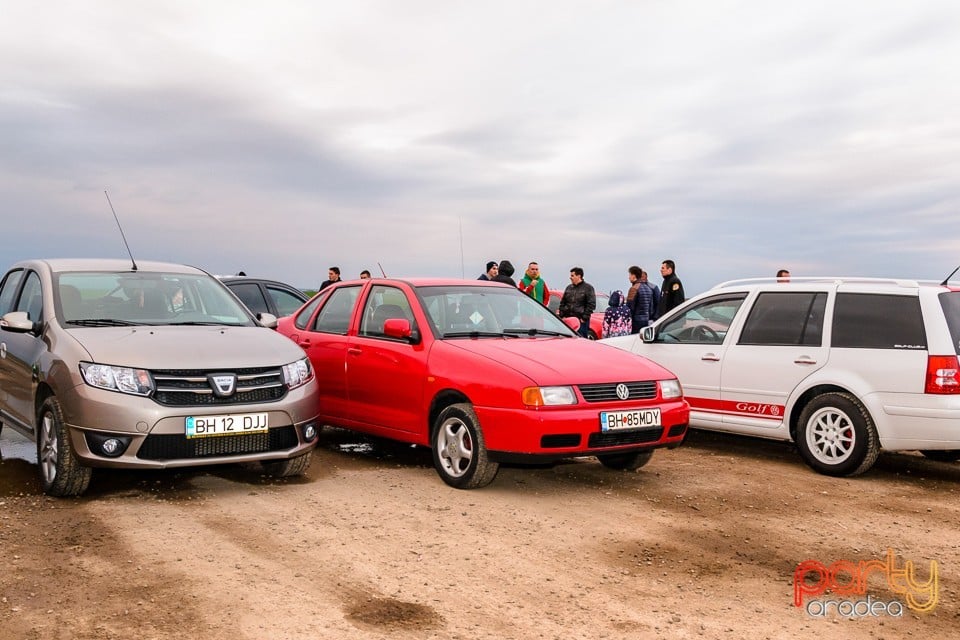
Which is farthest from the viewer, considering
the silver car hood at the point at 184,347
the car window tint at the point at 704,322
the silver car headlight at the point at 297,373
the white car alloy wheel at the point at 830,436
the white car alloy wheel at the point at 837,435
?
the car window tint at the point at 704,322

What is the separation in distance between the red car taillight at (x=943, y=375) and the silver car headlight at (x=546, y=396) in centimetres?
296

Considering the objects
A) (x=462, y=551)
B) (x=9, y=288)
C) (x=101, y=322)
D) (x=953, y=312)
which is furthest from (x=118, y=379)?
(x=953, y=312)

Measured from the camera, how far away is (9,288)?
8344 millimetres

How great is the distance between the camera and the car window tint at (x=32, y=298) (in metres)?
7.24

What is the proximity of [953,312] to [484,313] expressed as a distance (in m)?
3.83

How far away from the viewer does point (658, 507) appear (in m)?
6.57

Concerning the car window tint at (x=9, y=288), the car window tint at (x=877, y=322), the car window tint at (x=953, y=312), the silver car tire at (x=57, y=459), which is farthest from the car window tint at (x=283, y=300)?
the car window tint at (x=953, y=312)

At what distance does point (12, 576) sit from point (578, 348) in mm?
4347

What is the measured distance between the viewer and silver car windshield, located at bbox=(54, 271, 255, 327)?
23.1 ft

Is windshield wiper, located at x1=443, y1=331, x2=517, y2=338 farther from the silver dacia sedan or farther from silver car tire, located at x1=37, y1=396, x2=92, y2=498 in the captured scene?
silver car tire, located at x1=37, y1=396, x2=92, y2=498

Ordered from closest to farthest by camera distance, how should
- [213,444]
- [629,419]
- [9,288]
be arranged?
[213,444] → [629,419] → [9,288]

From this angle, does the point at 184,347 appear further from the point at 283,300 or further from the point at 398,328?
the point at 283,300

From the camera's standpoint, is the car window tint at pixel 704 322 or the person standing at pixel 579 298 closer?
the car window tint at pixel 704 322

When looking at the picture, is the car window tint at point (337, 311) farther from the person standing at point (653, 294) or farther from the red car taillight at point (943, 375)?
the person standing at point (653, 294)
